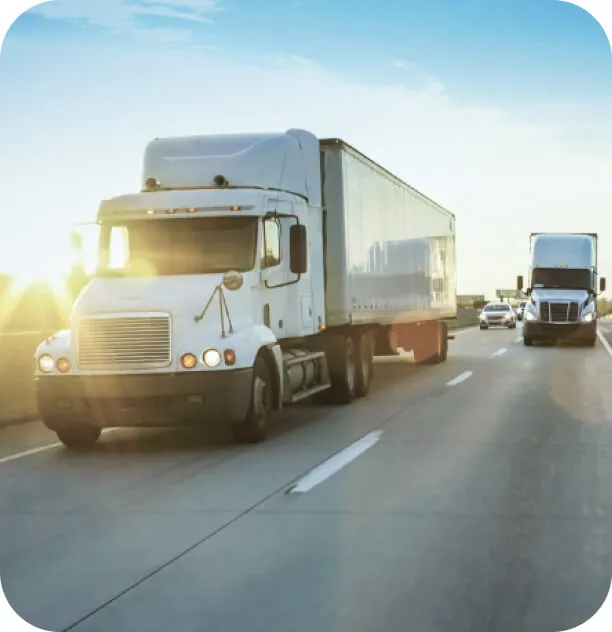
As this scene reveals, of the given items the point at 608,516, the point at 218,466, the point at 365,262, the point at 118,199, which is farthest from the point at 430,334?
the point at 608,516

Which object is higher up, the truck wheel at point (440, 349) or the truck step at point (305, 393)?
the truck step at point (305, 393)

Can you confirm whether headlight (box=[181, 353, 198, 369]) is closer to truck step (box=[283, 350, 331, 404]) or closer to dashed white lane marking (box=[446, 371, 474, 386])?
truck step (box=[283, 350, 331, 404])

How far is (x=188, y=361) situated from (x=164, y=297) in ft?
2.40

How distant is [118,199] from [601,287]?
25760 millimetres

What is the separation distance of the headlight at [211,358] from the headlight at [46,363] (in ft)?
5.05

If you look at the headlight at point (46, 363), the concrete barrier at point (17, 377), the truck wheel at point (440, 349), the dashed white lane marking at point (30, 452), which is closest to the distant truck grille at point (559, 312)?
the truck wheel at point (440, 349)

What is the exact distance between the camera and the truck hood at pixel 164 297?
34.6 feet

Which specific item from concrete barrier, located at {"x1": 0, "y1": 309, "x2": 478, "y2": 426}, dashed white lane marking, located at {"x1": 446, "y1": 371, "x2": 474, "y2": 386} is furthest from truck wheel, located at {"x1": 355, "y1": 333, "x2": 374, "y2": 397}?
concrete barrier, located at {"x1": 0, "y1": 309, "x2": 478, "y2": 426}

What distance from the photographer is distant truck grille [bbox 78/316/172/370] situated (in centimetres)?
1038

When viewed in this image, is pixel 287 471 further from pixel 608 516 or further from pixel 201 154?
pixel 201 154

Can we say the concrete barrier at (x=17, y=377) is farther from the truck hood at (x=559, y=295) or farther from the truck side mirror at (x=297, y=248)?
the truck hood at (x=559, y=295)

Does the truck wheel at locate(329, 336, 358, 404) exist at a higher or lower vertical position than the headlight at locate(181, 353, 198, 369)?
lower

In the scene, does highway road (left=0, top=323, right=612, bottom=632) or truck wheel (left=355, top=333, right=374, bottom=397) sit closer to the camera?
highway road (left=0, top=323, right=612, bottom=632)

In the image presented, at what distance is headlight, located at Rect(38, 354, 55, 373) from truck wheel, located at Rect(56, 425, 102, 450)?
69 cm
